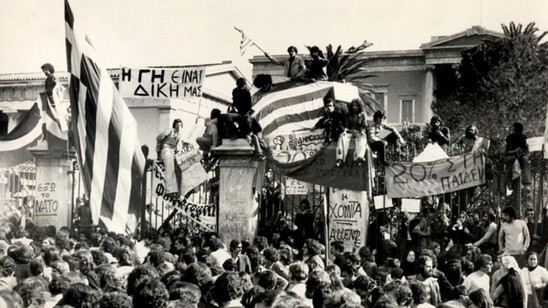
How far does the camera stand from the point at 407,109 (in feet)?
164

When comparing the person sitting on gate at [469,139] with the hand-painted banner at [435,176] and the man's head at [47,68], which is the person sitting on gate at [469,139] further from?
the man's head at [47,68]

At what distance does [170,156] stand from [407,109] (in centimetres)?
3521

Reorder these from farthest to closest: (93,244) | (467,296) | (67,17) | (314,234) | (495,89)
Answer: (495,89), (314,234), (93,244), (67,17), (467,296)

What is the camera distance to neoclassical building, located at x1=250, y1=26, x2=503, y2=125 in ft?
155

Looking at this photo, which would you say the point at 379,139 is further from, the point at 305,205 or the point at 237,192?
the point at 237,192

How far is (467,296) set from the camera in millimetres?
8336

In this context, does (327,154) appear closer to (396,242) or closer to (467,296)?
(396,242)

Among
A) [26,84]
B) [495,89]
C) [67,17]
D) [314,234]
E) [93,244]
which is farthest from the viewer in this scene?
[26,84]

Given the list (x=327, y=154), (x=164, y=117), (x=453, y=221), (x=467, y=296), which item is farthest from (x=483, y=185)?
(x=164, y=117)

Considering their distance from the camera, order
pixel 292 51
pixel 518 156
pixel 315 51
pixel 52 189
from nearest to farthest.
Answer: pixel 518 156
pixel 52 189
pixel 315 51
pixel 292 51

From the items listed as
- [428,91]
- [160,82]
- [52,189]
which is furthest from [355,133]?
[428,91]

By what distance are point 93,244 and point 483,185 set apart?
6.88 meters

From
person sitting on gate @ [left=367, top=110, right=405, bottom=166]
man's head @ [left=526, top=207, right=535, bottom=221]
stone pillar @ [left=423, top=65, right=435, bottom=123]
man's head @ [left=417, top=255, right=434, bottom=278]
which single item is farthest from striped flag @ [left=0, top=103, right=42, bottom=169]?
stone pillar @ [left=423, top=65, right=435, bottom=123]

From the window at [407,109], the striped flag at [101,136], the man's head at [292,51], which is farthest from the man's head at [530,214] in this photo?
the window at [407,109]
